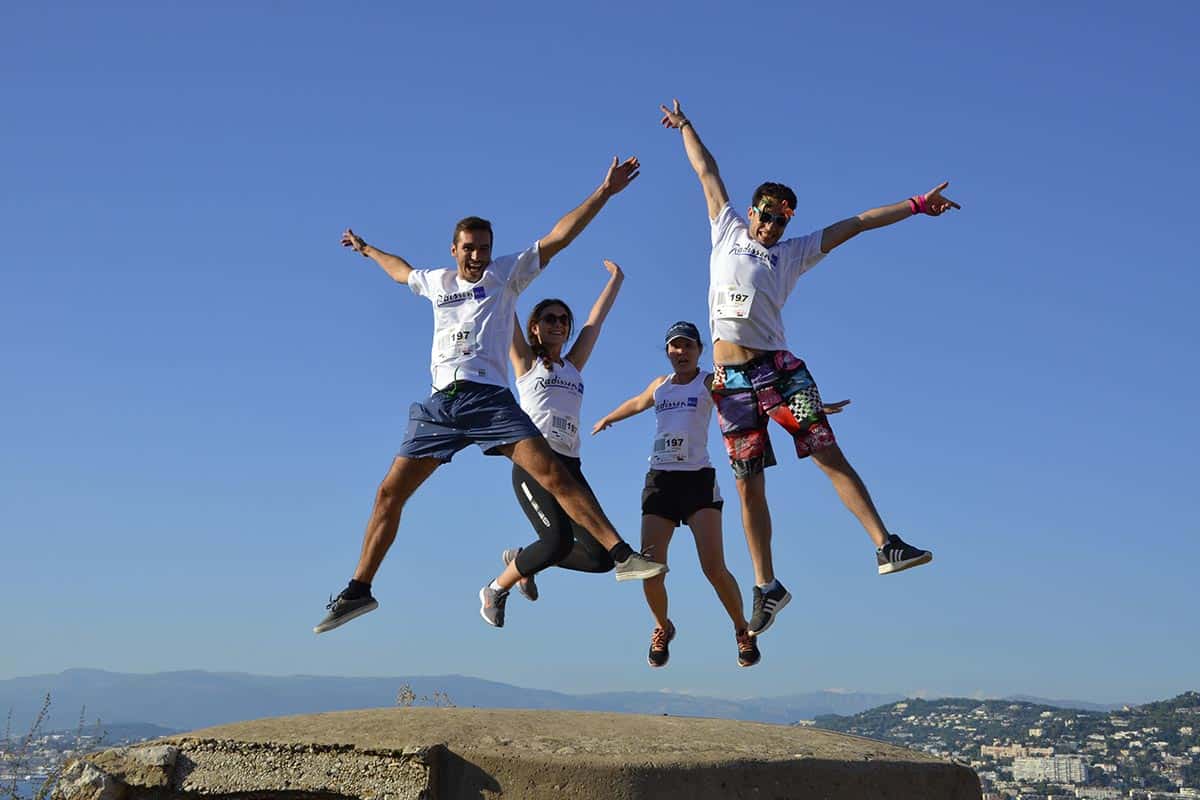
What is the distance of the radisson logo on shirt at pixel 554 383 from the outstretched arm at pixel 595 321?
265 millimetres

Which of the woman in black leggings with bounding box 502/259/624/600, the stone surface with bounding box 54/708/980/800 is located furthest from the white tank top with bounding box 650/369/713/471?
the stone surface with bounding box 54/708/980/800

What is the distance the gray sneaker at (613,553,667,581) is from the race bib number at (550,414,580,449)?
1.60m

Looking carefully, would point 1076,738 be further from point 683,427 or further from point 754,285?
point 754,285

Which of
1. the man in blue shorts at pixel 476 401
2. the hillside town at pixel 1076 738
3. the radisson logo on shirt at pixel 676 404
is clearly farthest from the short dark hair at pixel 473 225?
the hillside town at pixel 1076 738

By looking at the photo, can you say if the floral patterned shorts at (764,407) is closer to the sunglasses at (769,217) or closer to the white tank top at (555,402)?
the sunglasses at (769,217)

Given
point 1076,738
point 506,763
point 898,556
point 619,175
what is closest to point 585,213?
point 619,175

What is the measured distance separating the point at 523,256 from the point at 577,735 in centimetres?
333

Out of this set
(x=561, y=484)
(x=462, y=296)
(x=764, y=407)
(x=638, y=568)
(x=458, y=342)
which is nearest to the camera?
(x=638, y=568)

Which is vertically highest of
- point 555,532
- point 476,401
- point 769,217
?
point 769,217

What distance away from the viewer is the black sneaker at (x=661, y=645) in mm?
9172

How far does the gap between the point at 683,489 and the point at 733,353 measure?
1.40m

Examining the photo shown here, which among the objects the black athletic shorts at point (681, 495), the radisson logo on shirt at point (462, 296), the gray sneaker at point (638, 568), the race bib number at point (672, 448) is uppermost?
the radisson logo on shirt at point (462, 296)

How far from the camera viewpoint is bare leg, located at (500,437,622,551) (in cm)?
723

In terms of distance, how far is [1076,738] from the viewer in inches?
1690
